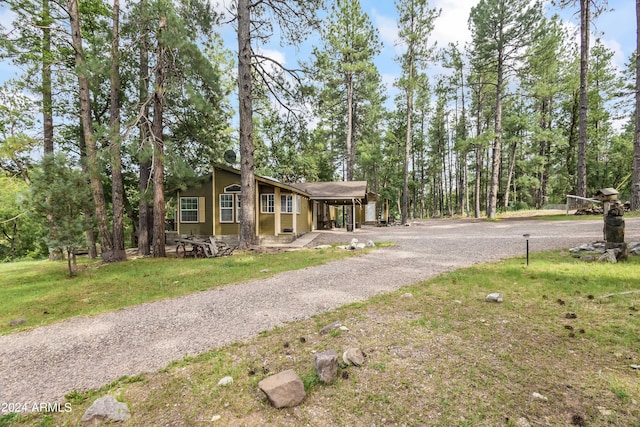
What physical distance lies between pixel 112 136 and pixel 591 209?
2299 cm

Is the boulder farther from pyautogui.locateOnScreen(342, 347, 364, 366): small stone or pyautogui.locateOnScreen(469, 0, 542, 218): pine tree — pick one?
pyautogui.locateOnScreen(469, 0, 542, 218): pine tree

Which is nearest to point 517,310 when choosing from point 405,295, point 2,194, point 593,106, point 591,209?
point 405,295

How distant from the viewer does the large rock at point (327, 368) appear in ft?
8.16

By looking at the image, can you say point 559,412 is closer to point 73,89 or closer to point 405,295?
point 405,295

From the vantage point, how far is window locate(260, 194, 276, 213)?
50.9 feet

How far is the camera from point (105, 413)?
221 cm

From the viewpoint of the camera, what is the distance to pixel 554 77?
24.7 m

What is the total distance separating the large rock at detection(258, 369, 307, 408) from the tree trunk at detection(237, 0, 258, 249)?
9.42 meters

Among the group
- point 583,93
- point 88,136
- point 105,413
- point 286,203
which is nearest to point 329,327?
point 105,413

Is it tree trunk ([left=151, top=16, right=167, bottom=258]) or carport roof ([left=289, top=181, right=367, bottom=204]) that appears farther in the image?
carport roof ([left=289, top=181, right=367, bottom=204])

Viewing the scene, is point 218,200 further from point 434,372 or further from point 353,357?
point 434,372

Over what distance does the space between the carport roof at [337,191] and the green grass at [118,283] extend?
31.5 feet

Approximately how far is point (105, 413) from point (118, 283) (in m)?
5.74

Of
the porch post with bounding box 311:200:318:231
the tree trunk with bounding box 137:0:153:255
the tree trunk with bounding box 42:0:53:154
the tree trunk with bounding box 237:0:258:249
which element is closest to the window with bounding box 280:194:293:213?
the porch post with bounding box 311:200:318:231
